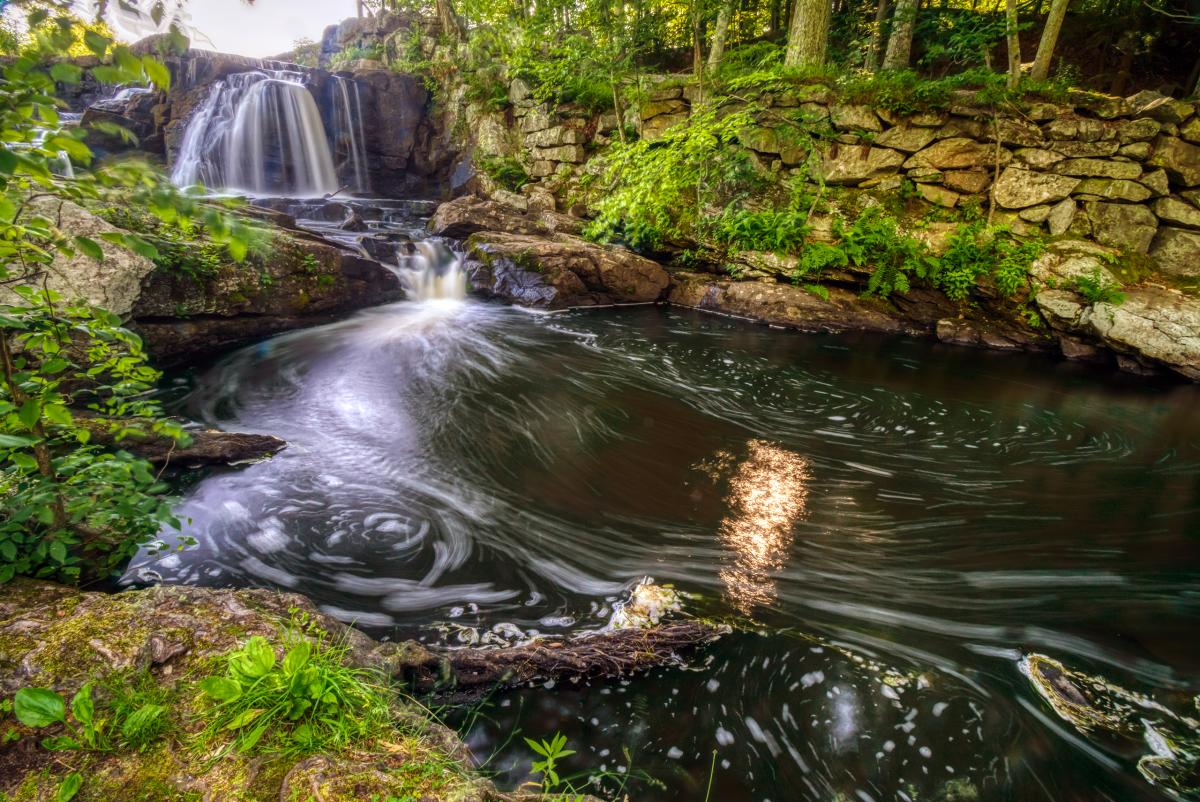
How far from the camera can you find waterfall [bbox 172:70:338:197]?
13.7 m

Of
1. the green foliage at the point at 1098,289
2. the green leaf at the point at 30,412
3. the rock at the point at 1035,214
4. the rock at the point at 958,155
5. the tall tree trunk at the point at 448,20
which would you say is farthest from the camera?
the tall tree trunk at the point at 448,20

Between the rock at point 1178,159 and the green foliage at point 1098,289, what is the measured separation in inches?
89.9

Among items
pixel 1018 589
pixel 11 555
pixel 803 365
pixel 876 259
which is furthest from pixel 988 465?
pixel 11 555

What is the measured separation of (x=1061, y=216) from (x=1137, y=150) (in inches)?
56.1

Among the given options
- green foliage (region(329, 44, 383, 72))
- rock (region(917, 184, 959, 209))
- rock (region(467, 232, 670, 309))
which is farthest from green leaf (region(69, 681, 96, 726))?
green foliage (region(329, 44, 383, 72))

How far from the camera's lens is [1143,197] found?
9031 millimetres

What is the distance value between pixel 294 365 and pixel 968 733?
7999mm

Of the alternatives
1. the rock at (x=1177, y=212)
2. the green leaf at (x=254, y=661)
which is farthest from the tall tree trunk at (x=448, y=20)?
the green leaf at (x=254, y=661)

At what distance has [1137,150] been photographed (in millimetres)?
8984

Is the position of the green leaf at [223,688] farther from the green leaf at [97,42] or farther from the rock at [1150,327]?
the rock at [1150,327]

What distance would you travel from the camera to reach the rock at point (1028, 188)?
31.1ft

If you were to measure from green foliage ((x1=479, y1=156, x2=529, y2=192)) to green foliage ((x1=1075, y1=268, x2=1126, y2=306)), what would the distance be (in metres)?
13.3

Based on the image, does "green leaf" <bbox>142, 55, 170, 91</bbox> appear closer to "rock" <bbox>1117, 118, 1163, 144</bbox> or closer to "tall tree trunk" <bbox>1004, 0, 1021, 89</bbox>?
"tall tree trunk" <bbox>1004, 0, 1021, 89</bbox>

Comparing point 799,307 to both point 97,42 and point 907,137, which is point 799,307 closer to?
point 907,137
